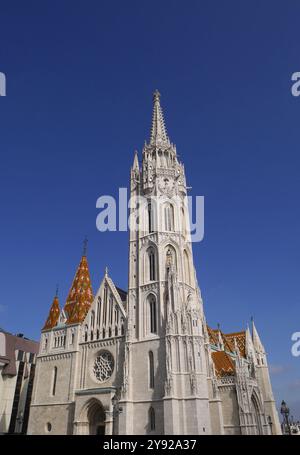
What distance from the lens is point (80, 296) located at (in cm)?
4034

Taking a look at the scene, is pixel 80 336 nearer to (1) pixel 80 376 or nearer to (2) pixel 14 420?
(1) pixel 80 376

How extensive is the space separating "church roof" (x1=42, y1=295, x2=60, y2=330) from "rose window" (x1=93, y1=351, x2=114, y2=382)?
771 centimetres

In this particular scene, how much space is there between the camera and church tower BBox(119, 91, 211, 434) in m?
27.9

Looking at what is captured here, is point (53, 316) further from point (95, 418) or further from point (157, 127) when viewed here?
point (157, 127)

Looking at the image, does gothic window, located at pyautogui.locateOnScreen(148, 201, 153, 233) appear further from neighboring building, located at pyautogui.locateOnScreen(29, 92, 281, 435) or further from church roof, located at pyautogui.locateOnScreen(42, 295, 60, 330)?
church roof, located at pyautogui.locateOnScreen(42, 295, 60, 330)

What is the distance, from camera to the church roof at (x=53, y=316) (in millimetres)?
38875

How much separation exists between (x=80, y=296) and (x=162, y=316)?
41.1 feet

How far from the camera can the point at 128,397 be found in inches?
1162

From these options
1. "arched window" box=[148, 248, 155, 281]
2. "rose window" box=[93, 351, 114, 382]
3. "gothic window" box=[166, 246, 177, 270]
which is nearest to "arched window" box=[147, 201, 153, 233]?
"arched window" box=[148, 248, 155, 281]

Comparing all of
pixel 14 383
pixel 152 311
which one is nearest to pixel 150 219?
pixel 152 311

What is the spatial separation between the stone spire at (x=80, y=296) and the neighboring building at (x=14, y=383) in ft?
36.3

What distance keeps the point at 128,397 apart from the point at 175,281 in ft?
33.4
